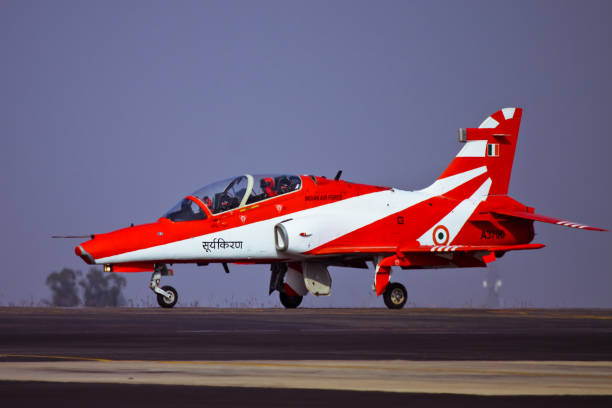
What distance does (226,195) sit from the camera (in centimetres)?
2970

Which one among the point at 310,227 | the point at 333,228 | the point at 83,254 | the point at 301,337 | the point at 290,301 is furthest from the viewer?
the point at 290,301

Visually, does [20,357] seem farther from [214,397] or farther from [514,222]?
[514,222]

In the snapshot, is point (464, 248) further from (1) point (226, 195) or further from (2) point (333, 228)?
(1) point (226, 195)

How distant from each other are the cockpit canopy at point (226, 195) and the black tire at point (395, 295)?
3927 mm

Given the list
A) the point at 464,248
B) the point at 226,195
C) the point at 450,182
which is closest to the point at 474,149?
the point at 450,182

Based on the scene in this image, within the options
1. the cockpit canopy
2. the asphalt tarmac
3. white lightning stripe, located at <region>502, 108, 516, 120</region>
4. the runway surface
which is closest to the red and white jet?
the cockpit canopy

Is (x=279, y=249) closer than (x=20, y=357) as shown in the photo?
No

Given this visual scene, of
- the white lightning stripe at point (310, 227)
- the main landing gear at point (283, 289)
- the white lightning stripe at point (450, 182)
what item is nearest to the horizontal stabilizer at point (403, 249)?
the white lightning stripe at point (310, 227)

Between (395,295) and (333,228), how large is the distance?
247cm

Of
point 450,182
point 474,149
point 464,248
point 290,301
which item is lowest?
point 290,301

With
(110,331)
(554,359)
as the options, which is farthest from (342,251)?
(554,359)

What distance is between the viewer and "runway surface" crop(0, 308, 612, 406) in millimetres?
9758

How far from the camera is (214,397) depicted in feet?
30.5

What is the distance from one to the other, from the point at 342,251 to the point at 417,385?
20.7m
